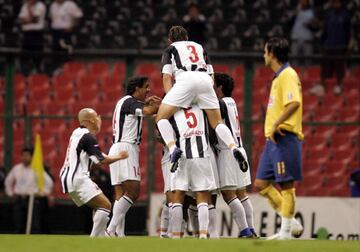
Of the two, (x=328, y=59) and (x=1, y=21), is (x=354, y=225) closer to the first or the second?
(x=328, y=59)

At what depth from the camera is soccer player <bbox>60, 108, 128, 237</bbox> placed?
1573cm

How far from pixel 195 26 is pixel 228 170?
917 centimetres

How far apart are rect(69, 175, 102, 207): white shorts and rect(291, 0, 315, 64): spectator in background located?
9.93 m

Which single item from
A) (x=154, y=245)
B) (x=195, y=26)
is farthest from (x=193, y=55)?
(x=195, y=26)

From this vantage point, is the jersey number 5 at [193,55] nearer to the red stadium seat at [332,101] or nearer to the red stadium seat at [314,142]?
the red stadium seat at [314,142]

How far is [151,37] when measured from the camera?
26156mm

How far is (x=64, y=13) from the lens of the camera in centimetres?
2577

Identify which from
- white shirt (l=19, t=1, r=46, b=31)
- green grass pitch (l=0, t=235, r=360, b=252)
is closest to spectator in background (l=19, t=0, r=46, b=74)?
white shirt (l=19, t=1, r=46, b=31)

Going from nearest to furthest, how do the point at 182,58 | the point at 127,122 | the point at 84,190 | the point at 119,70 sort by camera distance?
the point at 182,58 < the point at 84,190 < the point at 127,122 < the point at 119,70

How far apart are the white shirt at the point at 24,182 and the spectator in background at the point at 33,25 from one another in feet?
8.48

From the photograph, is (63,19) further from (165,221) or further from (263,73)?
(165,221)

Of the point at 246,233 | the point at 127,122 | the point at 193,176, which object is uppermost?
the point at 127,122

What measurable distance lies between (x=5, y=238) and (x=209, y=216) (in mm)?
3275

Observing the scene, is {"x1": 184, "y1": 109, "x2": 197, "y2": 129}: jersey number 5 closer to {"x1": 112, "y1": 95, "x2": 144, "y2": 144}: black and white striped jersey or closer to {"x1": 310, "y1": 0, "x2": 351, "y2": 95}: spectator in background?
{"x1": 112, "y1": 95, "x2": 144, "y2": 144}: black and white striped jersey
